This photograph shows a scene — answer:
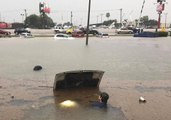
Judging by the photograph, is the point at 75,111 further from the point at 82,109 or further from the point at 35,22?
the point at 35,22

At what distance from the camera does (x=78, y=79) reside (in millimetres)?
20234

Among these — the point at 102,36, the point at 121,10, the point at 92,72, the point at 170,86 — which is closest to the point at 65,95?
the point at 92,72

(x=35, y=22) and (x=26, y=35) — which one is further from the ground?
(x=35, y=22)

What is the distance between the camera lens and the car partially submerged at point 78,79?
19625 millimetres

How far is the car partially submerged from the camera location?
19.6 meters

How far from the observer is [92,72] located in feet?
65.6

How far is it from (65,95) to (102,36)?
6575 centimetres

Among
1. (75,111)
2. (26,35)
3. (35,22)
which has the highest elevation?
(35,22)

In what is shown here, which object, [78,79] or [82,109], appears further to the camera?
[78,79]

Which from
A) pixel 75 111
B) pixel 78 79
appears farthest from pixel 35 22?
pixel 75 111

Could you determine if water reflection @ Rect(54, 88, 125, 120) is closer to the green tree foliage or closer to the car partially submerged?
the car partially submerged

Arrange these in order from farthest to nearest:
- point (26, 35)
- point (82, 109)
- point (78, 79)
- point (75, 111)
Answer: point (26, 35) → point (78, 79) → point (82, 109) → point (75, 111)

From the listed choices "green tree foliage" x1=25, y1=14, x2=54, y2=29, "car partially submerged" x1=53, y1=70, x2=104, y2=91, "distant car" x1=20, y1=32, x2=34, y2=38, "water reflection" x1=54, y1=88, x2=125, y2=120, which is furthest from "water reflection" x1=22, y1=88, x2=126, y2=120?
"green tree foliage" x1=25, y1=14, x2=54, y2=29

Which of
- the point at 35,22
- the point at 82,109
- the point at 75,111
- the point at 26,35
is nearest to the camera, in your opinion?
the point at 75,111
